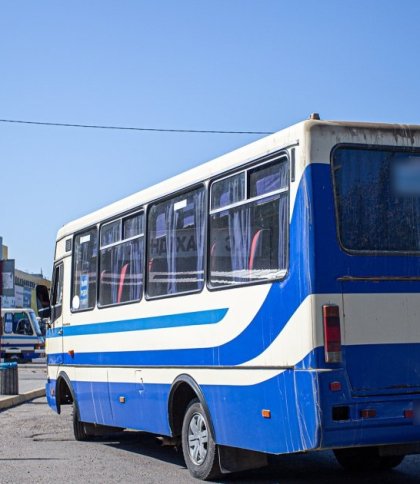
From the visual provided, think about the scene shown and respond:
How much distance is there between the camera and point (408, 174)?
855 centimetres

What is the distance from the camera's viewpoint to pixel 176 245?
34.6 feet

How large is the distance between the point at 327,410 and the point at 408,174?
2133 millimetres

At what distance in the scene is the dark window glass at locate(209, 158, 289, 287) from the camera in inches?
336

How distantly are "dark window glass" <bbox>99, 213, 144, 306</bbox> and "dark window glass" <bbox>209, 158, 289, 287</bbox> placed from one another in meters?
1.92

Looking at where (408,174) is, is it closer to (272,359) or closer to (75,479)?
(272,359)

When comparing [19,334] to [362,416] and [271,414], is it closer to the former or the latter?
[271,414]

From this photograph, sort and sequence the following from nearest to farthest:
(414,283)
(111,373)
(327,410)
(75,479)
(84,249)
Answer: (327,410) < (414,283) < (75,479) < (111,373) < (84,249)

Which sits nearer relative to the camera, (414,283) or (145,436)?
(414,283)

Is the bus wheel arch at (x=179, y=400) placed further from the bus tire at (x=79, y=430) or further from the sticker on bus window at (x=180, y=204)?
the bus tire at (x=79, y=430)

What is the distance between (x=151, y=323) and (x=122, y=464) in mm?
1633

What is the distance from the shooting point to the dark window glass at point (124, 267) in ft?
37.7

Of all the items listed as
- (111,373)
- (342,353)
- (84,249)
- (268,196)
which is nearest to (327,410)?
(342,353)

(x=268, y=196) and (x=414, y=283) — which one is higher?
(x=268, y=196)

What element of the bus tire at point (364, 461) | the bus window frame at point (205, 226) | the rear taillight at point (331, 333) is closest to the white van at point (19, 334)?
the bus window frame at point (205, 226)
